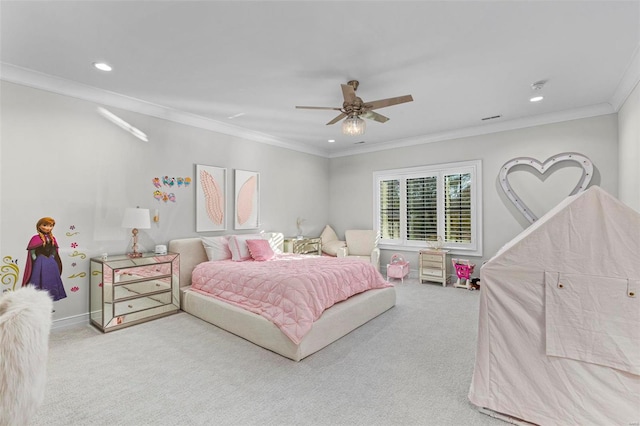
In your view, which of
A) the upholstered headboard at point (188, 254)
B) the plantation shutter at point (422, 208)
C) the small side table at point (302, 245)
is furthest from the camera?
the plantation shutter at point (422, 208)

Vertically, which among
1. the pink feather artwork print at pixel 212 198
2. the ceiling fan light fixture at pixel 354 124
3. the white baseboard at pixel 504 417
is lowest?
the white baseboard at pixel 504 417

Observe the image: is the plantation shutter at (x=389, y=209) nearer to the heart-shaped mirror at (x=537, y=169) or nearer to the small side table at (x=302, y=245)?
the small side table at (x=302, y=245)

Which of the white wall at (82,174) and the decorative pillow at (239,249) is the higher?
the white wall at (82,174)

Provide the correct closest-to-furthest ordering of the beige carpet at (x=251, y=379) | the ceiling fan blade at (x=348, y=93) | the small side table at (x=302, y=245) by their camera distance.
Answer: the beige carpet at (x=251, y=379) < the ceiling fan blade at (x=348, y=93) < the small side table at (x=302, y=245)

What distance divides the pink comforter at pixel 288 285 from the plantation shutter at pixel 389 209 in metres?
2.47

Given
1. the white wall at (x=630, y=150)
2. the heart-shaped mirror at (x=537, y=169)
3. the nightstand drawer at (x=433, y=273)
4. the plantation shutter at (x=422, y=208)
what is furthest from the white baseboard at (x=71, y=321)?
the white wall at (x=630, y=150)

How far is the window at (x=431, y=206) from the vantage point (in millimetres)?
5371

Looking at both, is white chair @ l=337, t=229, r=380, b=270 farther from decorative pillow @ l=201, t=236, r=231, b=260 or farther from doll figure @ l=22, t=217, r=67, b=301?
doll figure @ l=22, t=217, r=67, b=301

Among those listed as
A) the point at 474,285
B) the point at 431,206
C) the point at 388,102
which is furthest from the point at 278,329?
the point at 431,206

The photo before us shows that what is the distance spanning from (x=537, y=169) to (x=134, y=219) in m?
5.92

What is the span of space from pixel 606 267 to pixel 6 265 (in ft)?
16.9

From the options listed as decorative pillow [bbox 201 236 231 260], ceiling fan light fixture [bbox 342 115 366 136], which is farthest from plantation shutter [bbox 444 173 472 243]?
decorative pillow [bbox 201 236 231 260]

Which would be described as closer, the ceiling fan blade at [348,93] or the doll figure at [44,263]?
the ceiling fan blade at [348,93]

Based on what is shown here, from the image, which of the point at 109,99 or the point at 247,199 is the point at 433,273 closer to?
the point at 247,199
